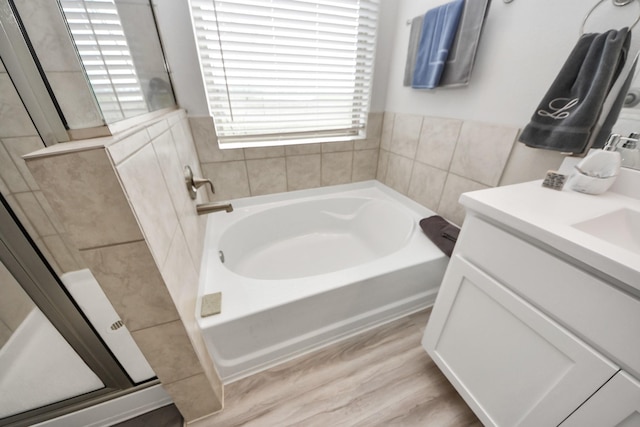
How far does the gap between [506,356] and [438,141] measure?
1059mm

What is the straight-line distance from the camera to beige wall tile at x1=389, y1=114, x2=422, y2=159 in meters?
1.42

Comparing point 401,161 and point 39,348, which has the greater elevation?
point 401,161

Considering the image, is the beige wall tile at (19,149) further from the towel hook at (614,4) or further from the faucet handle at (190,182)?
the towel hook at (614,4)

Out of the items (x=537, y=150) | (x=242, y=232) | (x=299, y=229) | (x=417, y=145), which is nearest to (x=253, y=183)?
(x=242, y=232)

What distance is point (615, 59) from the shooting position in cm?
67

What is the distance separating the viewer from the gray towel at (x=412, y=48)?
4.06ft

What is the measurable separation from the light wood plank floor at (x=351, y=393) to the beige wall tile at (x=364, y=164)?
1187mm

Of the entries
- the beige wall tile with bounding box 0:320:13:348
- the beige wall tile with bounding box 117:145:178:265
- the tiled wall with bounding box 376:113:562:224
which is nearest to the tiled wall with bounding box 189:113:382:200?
the tiled wall with bounding box 376:113:562:224

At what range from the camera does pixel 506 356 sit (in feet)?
2.12

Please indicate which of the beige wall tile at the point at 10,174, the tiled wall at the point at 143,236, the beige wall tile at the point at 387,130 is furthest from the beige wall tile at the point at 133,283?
the beige wall tile at the point at 387,130

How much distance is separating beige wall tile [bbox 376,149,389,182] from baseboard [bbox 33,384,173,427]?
68.7 inches

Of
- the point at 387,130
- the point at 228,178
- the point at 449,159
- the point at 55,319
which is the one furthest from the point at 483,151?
the point at 55,319

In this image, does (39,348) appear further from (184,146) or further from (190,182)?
(184,146)

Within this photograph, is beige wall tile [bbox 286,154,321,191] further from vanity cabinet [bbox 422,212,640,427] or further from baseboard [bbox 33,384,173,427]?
baseboard [bbox 33,384,173,427]
